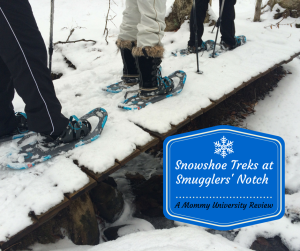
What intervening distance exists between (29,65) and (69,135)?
0.69 m

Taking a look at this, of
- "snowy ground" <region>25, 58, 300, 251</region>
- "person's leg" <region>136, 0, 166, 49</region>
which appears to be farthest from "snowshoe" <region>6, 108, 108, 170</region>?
"person's leg" <region>136, 0, 166, 49</region>

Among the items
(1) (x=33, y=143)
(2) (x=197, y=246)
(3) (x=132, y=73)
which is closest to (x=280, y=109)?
(3) (x=132, y=73)

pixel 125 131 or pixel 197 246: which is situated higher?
pixel 125 131

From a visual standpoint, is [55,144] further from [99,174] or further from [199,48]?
[199,48]

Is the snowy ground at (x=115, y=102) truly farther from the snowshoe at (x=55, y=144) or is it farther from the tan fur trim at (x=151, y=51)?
the tan fur trim at (x=151, y=51)

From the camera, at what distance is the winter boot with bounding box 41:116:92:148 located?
205 centimetres

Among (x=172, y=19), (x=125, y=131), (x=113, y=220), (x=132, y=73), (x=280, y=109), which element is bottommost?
(x=113, y=220)

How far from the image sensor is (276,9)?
20.5ft

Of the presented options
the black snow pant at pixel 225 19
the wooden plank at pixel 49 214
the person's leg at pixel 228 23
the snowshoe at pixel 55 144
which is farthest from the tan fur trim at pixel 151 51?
the person's leg at pixel 228 23

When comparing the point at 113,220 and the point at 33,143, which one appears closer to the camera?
the point at 33,143

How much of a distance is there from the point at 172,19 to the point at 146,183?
4.89 meters

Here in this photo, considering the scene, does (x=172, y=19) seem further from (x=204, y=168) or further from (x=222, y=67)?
(x=204, y=168)

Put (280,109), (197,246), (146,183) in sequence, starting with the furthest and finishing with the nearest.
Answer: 1. (280,109)
2. (146,183)
3. (197,246)

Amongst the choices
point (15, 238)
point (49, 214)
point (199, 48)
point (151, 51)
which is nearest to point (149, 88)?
point (151, 51)
